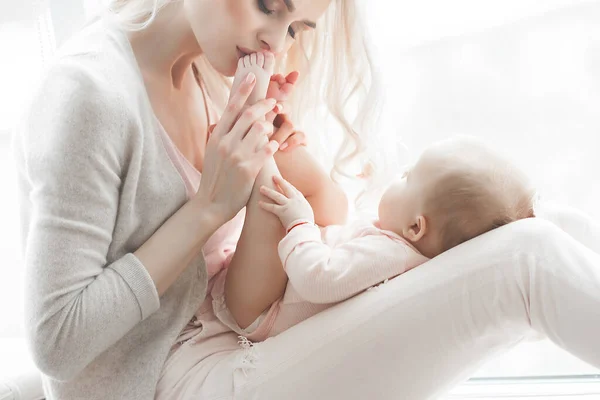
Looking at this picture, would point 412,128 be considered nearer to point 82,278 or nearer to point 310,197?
point 310,197

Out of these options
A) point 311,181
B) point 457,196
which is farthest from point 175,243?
point 457,196

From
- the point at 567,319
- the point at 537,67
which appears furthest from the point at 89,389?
the point at 537,67

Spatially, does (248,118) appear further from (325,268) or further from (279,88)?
(325,268)

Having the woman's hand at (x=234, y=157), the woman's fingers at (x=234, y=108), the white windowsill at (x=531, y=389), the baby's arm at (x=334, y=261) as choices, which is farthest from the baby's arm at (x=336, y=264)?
the white windowsill at (x=531, y=389)

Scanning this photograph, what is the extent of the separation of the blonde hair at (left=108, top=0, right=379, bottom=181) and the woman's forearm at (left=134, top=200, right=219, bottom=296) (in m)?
0.40

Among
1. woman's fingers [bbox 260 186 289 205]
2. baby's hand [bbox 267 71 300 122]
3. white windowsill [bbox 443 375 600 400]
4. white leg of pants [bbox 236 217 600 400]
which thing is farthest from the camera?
white windowsill [bbox 443 375 600 400]

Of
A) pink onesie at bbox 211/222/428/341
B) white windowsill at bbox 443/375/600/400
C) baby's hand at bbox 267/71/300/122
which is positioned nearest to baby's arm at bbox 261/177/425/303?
pink onesie at bbox 211/222/428/341

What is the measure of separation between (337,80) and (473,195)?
1.51 ft

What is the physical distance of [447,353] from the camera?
42.3 inches

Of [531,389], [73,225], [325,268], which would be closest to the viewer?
[73,225]

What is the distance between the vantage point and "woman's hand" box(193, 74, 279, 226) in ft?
3.91

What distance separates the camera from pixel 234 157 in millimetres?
1199

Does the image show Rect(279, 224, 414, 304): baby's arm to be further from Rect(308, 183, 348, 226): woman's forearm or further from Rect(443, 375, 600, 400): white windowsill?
Rect(443, 375, 600, 400): white windowsill

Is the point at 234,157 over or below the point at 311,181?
over
